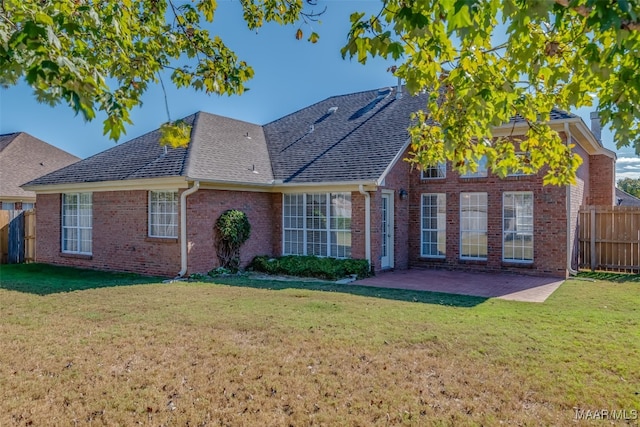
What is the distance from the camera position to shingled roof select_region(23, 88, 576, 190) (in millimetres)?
13774

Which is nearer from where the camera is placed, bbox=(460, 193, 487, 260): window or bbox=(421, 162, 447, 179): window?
bbox=(460, 193, 487, 260): window

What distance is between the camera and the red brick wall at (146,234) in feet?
42.8

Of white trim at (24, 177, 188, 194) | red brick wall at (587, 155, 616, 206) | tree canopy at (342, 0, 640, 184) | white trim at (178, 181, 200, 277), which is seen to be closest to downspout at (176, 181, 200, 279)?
white trim at (178, 181, 200, 277)

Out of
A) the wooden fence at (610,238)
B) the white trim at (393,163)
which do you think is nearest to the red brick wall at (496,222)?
the white trim at (393,163)

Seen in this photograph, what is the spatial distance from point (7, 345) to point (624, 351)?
8.51 meters

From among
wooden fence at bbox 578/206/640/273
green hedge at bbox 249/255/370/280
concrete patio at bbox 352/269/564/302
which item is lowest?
concrete patio at bbox 352/269/564/302

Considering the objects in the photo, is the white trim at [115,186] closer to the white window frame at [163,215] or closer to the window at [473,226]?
the white window frame at [163,215]

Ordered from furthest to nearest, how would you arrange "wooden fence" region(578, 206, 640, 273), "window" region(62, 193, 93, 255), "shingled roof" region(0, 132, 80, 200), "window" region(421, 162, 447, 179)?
"shingled roof" region(0, 132, 80, 200) < "window" region(62, 193, 93, 255) < "window" region(421, 162, 447, 179) < "wooden fence" region(578, 206, 640, 273)

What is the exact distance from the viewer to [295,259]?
14.0 m

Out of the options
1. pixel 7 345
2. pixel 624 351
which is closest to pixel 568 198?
pixel 624 351

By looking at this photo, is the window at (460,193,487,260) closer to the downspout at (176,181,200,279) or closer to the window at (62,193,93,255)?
the downspout at (176,181,200,279)

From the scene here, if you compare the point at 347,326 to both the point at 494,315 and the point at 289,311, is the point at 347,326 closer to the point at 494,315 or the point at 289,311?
the point at 289,311

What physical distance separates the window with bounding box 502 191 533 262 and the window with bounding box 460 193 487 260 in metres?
0.62

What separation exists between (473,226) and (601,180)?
7.61 m
